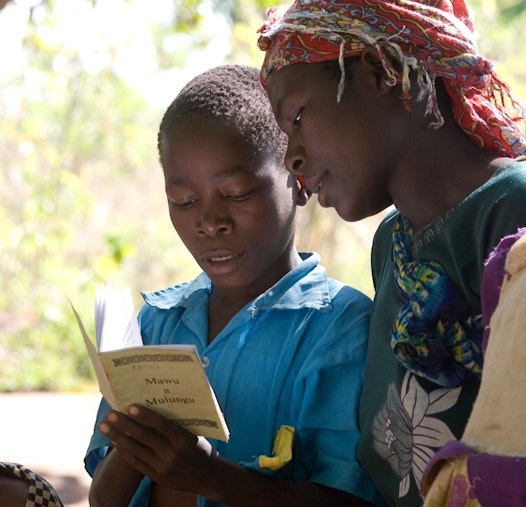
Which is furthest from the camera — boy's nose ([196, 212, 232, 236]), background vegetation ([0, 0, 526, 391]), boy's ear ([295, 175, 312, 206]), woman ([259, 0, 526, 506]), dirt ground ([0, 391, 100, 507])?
background vegetation ([0, 0, 526, 391])

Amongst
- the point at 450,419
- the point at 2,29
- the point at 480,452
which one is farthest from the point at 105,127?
Result: the point at 480,452

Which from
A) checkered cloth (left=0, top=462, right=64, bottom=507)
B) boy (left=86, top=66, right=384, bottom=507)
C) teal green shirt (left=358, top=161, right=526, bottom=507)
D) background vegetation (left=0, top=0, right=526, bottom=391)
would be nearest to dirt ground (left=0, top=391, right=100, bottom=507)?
background vegetation (left=0, top=0, right=526, bottom=391)

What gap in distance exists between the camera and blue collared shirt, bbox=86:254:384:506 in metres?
2.45

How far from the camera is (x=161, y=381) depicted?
2178 mm

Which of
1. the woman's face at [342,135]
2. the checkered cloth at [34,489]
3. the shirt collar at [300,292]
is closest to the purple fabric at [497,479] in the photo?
the woman's face at [342,135]

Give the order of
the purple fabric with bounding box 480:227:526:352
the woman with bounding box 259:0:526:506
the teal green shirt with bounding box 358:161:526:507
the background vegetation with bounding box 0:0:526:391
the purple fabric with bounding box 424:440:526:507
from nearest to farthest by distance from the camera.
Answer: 1. the purple fabric with bounding box 424:440:526:507
2. the purple fabric with bounding box 480:227:526:352
3. the teal green shirt with bounding box 358:161:526:507
4. the woman with bounding box 259:0:526:506
5. the background vegetation with bounding box 0:0:526:391

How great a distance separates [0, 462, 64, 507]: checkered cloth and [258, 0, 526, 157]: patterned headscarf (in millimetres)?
1366

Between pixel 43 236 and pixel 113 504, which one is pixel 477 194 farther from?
pixel 43 236

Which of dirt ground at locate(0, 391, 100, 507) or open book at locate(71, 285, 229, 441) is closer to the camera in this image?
open book at locate(71, 285, 229, 441)

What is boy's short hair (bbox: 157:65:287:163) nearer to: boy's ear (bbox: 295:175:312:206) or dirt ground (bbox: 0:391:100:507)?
boy's ear (bbox: 295:175:312:206)

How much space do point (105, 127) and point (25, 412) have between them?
3.52m

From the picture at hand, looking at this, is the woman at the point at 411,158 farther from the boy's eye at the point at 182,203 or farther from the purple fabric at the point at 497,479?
the purple fabric at the point at 497,479

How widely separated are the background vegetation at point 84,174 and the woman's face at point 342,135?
409cm

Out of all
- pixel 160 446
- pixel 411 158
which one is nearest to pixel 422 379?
pixel 411 158
